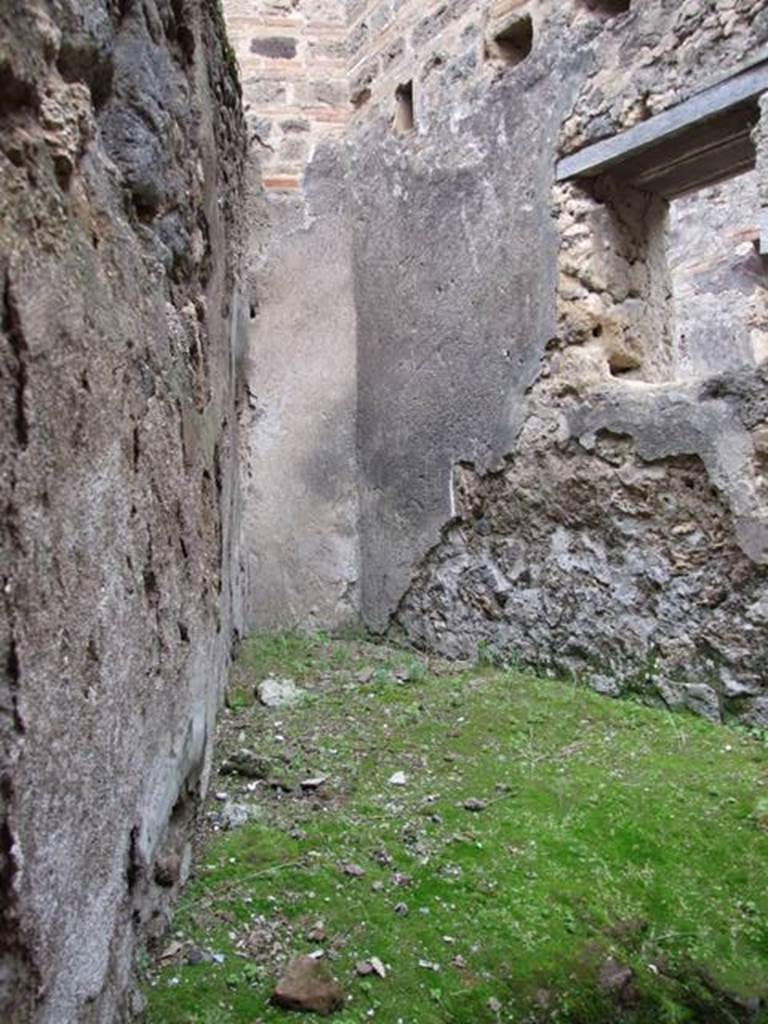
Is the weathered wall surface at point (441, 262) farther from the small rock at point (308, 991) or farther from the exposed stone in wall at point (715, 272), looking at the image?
the exposed stone in wall at point (715, 272)

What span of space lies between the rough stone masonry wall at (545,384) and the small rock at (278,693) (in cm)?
88

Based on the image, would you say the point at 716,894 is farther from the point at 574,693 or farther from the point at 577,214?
the point at 577,214

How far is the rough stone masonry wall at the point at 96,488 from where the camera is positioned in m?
0.98

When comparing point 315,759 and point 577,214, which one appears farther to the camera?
point 577,214

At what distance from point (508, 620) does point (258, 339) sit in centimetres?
189

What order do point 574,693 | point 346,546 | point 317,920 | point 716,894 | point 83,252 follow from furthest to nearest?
point 346,546 < point 574,693 < point 716,894 < point 317,920 < point 83,252

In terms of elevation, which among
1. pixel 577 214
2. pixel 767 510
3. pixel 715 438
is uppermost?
pixel 577 214

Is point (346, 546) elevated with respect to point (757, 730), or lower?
elevated

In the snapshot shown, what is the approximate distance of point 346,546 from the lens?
452 cm

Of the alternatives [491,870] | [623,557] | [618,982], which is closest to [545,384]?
[623,557]

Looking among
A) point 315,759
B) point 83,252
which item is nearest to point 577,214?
point 315,759

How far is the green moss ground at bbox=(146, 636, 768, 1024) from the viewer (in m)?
1.72

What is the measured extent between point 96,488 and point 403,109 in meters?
3.60

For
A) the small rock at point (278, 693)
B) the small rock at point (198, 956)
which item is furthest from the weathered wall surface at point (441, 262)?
the small rock at point (198, 956)
